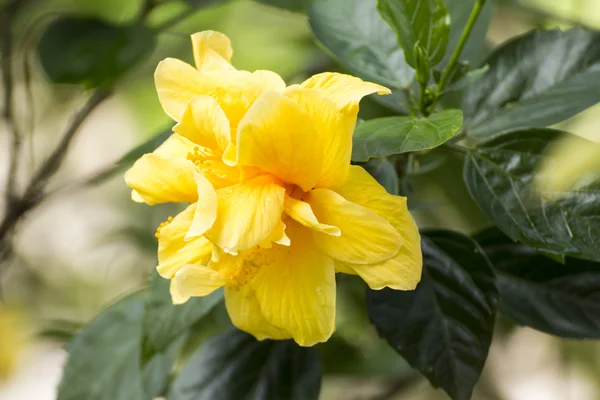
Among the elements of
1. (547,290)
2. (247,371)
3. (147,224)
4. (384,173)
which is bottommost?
(147,224)

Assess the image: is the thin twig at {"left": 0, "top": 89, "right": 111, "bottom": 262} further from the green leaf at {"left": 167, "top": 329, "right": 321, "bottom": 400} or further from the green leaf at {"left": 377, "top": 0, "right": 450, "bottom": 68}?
the green leaf at {"left": 377, "top": 0, "right": 450, "bottom": 68}

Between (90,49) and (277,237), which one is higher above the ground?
(277,237)

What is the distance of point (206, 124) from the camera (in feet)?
1.31

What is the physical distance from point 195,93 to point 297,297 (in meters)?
0.15

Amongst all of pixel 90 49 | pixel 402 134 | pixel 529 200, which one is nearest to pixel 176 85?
pixel 402 134

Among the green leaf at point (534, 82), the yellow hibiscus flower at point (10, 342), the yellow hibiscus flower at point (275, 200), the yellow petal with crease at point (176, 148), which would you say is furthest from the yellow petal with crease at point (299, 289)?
the yellow hibiscus flower at point (10, 342)

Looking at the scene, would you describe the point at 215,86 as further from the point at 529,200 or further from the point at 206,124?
the point at 529,200

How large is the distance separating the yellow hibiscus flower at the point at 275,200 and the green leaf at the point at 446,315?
0.34 ft

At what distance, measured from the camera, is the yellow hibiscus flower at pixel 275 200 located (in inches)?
15.0

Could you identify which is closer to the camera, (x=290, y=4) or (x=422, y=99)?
(x=422, y=99)

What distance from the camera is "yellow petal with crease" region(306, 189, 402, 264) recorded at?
15.0 inches

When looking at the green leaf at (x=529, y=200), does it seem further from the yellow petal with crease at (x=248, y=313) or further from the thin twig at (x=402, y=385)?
the thin twig at (x=402, y=385)

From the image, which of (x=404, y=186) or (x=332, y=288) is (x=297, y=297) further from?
(x=404, y=186)

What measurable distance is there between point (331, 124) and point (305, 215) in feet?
0.19
